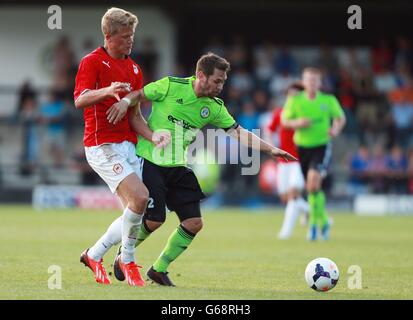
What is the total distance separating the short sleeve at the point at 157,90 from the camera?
8945mm

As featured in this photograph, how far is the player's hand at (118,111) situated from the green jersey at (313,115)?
774 cm

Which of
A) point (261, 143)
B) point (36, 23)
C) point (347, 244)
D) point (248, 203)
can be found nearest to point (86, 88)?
point (261, 143)

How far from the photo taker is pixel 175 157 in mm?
9172

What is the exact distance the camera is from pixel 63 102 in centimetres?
2609

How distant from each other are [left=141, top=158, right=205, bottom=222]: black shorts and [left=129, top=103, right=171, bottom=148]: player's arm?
1.08ft

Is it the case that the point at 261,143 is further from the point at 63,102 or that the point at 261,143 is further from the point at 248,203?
the point at 63,102

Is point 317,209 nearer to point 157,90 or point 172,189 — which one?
point 172,189

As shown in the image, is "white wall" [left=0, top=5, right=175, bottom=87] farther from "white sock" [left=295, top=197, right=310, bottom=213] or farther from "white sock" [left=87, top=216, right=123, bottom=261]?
"white sock" [left=87, top=216, right=123, bottom=261]

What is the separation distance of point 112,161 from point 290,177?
8.30 m

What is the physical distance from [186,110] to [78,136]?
54.7ft

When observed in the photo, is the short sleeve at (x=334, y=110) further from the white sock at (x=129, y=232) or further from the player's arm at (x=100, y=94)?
the player's arm at (x=100, y=94)

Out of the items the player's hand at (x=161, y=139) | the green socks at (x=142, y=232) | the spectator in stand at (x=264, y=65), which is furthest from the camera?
the spectator in stand at (x=264, y=65)

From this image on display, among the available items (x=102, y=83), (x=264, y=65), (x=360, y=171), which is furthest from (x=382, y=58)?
(x=102, y=83)

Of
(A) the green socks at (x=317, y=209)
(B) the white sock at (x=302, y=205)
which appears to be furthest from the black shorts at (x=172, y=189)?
(B) the white sock at (x=302, y=205)
